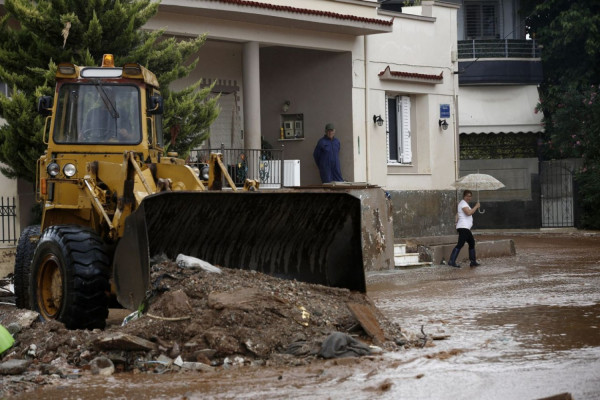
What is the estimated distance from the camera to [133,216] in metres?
10.2

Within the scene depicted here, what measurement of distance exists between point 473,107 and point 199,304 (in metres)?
28.1

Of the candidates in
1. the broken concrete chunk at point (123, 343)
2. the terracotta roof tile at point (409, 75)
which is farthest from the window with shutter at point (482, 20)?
the broken concrete chunk at point (123, 343)

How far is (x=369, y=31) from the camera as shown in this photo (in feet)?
79.8

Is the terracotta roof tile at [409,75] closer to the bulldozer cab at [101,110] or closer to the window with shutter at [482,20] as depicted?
the window with shutter at [482,20]

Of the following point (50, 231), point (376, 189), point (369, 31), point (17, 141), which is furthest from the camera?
point (369, 31)

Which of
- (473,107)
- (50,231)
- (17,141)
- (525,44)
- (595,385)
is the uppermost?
(525,44)

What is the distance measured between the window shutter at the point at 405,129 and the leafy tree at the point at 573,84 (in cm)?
765

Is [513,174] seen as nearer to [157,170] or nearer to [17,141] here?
[17,141]

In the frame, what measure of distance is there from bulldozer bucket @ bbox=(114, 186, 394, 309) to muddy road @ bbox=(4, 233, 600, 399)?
1079 mm

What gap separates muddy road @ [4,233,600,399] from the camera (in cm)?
776

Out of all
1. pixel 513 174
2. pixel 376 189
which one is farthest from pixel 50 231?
pixel 513 174

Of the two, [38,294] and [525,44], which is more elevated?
[525,44]

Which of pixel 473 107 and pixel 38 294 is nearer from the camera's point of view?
pixel 38 294

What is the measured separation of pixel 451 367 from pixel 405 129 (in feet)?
61.2
